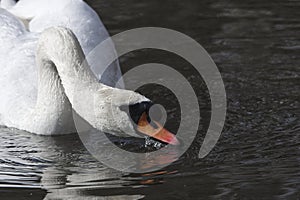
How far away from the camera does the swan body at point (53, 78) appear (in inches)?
300

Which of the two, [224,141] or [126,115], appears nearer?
[126,115]

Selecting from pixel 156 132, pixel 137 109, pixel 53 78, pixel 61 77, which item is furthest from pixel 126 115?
pixel 53 78

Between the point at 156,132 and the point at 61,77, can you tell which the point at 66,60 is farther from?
the point at 156,132

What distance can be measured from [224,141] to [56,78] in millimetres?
1664

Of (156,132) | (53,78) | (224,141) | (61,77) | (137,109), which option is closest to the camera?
(137,109)

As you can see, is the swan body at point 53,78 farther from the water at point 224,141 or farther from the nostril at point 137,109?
the water at point 224,141

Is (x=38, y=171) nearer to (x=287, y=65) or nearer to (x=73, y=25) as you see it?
(x=73, y=25)

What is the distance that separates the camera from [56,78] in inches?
335

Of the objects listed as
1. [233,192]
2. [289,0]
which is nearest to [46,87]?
[233,192]

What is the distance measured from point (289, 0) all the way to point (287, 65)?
285 cm

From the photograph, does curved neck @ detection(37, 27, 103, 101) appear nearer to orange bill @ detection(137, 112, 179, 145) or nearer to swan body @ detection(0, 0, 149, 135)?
swan body @ detection(0, 0, 149, 135)

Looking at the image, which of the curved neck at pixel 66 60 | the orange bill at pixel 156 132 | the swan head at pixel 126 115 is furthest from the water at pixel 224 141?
the curved neck at pixel 66 60

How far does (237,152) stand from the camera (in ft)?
25.1

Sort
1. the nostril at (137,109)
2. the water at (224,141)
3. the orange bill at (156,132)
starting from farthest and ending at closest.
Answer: the orange bill at (156,132) → the nostril at (137,109) → the water at (224,141)
